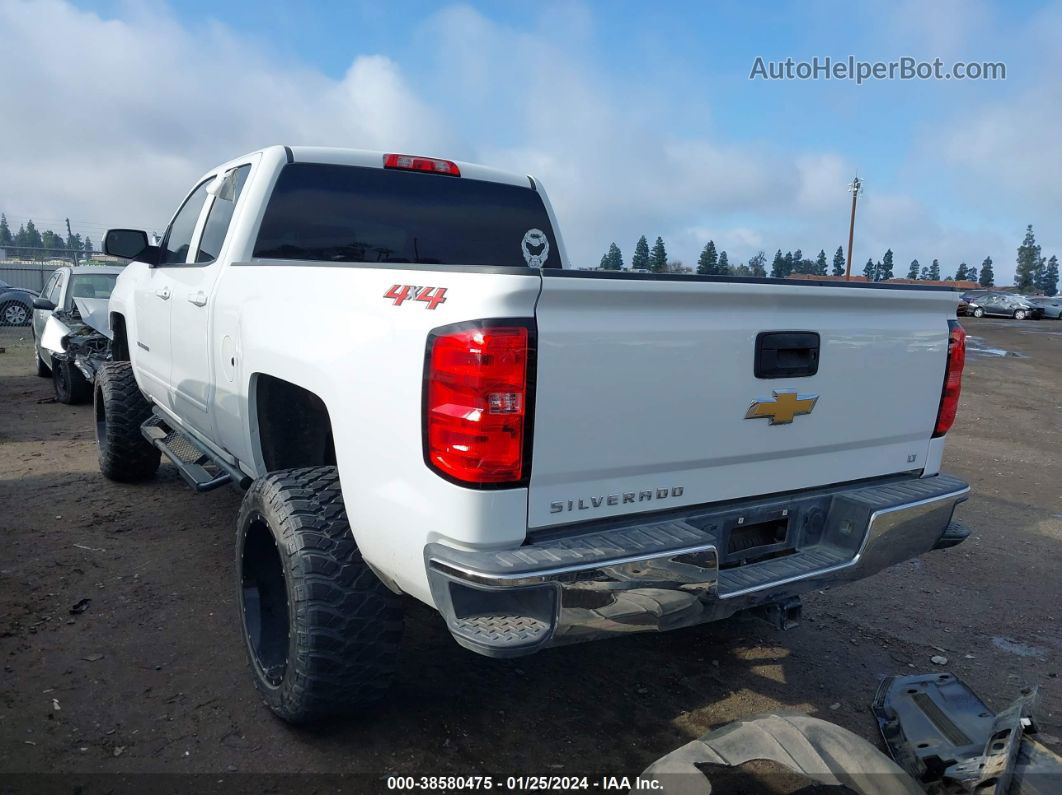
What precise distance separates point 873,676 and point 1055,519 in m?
3.45

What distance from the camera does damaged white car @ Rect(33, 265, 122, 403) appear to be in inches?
343

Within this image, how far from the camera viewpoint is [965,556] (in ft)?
16.9

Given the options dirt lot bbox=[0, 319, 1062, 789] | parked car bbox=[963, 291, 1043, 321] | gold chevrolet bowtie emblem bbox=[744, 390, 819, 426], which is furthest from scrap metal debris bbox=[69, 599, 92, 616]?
parked car bbox=[963, 291, 1043, 321]

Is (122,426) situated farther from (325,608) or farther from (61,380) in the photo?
(61,380)

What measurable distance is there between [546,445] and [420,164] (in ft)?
8.22

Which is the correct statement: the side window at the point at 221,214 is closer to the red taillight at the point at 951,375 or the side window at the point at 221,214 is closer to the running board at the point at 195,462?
the running board at the point at 195,462

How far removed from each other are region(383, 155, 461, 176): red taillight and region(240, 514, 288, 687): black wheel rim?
206cm

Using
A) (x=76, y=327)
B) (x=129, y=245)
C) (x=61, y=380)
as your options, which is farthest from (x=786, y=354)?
(x=61, y=380)

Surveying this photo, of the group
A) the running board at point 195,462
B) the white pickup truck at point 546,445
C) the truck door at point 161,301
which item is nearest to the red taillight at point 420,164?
the white pickup truck at point 546,445

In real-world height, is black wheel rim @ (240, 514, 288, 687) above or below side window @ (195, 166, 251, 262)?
below

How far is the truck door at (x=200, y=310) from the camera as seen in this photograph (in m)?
3.75

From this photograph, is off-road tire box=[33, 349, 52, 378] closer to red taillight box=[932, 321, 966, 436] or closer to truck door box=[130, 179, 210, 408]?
truck door box=[130, 179, 210, 408]

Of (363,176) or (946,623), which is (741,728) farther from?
(363,176)

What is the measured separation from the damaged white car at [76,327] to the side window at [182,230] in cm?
328
